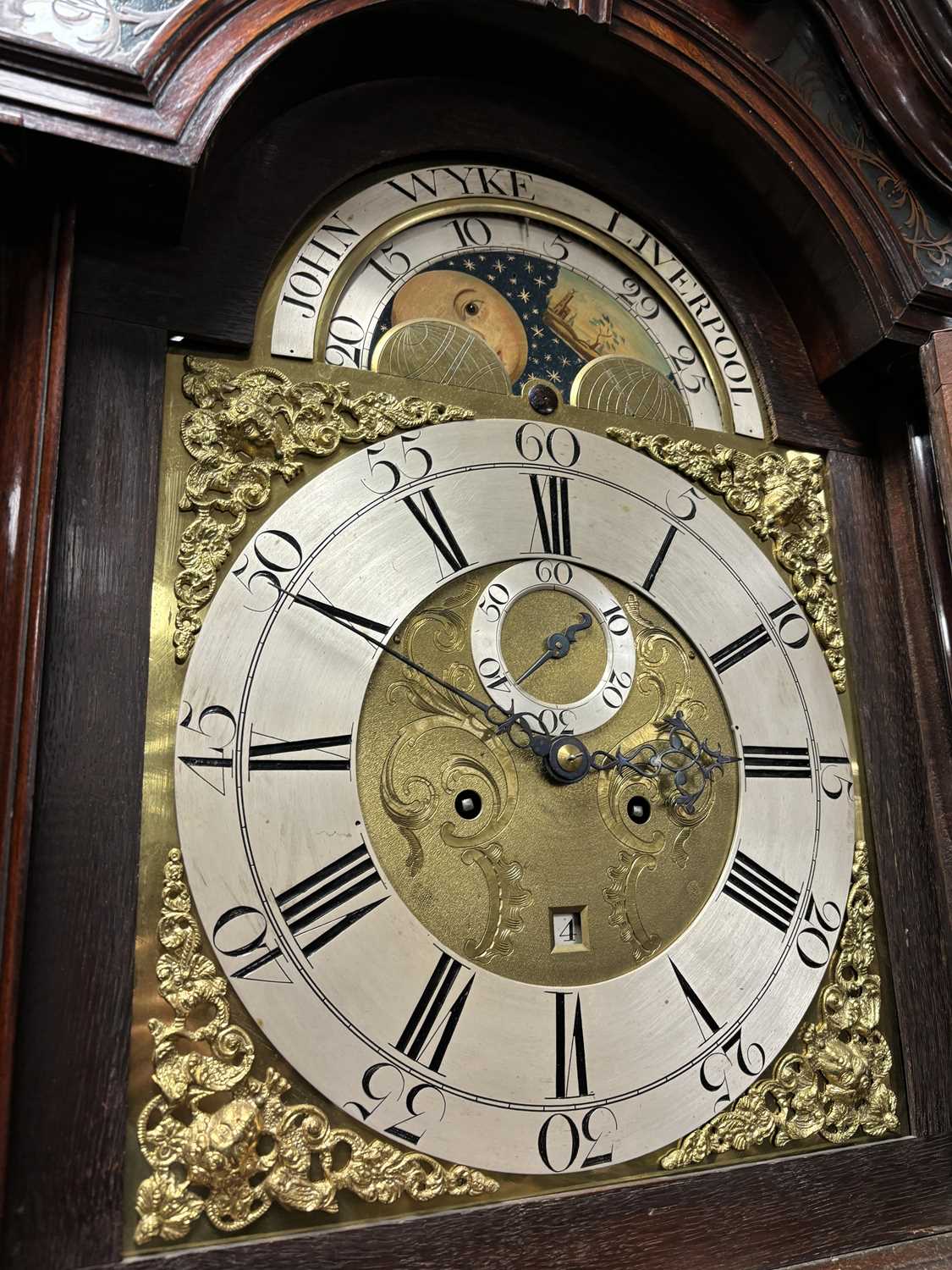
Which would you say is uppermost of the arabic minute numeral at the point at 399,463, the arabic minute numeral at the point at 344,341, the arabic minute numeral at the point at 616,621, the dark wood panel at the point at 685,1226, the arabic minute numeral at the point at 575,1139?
the arabic minute numeral at the point at 344,341

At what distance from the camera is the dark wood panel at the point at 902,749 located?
64.9 inches

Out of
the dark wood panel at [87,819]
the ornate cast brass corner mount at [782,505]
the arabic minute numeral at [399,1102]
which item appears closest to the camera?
the dark wood panel at [87,819]

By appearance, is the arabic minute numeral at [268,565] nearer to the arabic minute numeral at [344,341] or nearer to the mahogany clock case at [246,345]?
the mahogany clock case at [246,345]

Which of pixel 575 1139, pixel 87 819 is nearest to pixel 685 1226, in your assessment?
pixel 575 1139

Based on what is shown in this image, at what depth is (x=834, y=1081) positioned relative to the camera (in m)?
1.57

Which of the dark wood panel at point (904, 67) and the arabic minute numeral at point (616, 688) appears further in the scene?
the dark wood panel at point (904, 67)

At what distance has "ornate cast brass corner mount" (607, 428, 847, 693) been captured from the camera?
5.76ft

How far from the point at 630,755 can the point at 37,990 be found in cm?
85

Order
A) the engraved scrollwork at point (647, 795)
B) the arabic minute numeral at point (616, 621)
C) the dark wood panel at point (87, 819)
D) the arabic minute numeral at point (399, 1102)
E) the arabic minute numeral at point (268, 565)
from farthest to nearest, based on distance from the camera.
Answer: the arabic minute numeral at point (616, 621) < the engraved scrollwork at point (647, 795) < the arabic minute numeral at point (268, 565) < the arabic minute numeral at point (399, 1102) < the dark wood panel at point (87, 819)

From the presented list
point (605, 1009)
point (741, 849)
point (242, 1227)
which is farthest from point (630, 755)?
point (242, 1227)

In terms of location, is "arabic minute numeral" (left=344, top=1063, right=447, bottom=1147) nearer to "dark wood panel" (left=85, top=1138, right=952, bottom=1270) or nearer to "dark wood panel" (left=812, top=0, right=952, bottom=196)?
"dark wood panel" (left=85, top=1138, right=952, bottom=1270)

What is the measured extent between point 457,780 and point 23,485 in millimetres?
677

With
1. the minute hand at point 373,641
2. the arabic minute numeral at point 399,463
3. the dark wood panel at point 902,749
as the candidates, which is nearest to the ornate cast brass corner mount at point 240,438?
the arabic minute numeral at point 399,463

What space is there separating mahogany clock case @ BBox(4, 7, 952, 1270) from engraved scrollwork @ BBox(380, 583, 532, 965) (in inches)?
13.5
